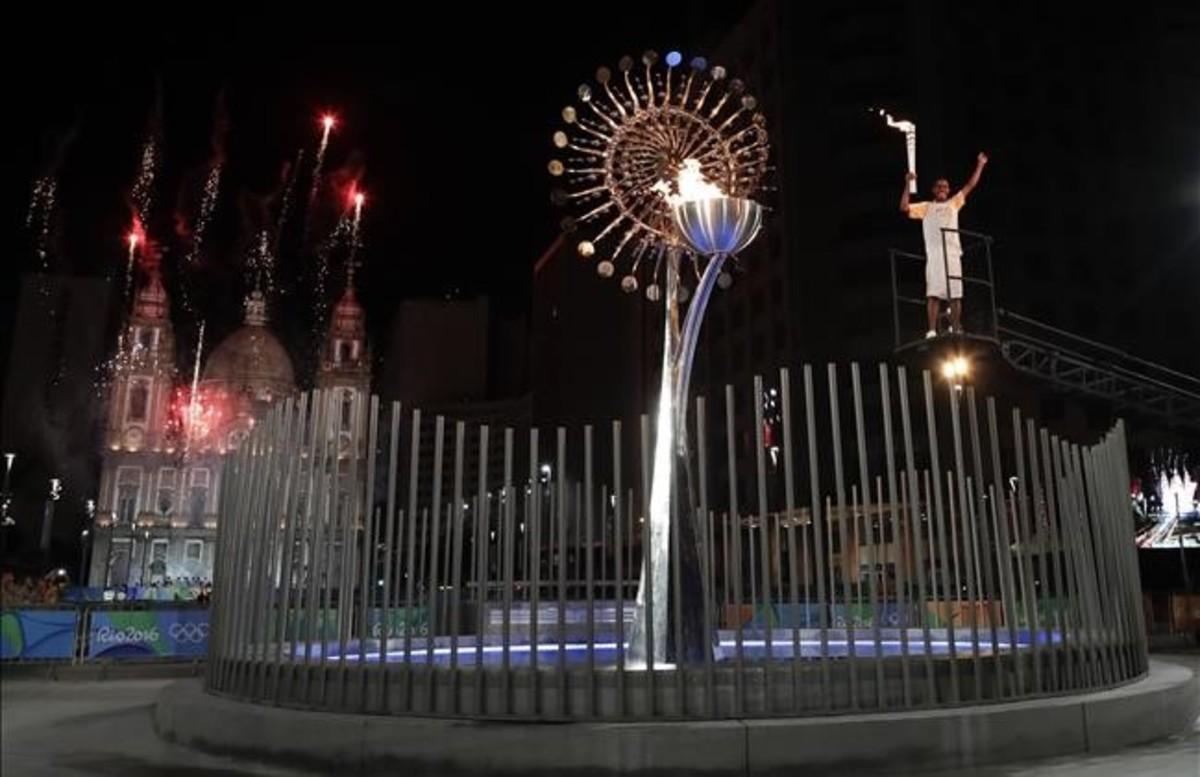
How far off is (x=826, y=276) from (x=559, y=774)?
60155mm

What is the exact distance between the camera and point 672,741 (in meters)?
7.95

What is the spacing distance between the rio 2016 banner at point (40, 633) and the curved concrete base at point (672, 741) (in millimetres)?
11715

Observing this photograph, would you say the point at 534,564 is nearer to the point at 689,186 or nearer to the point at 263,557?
the point at 263,557

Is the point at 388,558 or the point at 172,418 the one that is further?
the point at 172,418

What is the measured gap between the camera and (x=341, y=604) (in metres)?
10.1

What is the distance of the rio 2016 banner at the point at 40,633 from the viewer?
18.7 metres

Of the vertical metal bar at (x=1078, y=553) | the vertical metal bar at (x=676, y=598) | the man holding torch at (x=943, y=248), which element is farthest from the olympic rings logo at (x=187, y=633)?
the vertical metal bar at (x=1078, y=553)

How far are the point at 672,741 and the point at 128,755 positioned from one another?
5329 mm

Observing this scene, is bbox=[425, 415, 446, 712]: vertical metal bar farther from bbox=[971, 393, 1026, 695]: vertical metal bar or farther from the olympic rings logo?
the olympic rings logo

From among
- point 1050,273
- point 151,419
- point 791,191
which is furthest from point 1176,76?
point 151,419

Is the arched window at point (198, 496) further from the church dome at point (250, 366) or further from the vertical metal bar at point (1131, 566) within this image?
the vertical metal bar at point (1131, 566)

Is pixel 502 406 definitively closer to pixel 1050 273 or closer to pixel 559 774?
pixel 1050 273

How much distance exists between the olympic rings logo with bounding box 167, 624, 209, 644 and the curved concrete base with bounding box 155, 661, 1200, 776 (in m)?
11.9

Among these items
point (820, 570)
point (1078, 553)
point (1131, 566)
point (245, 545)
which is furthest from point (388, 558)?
point (1131, 566)
